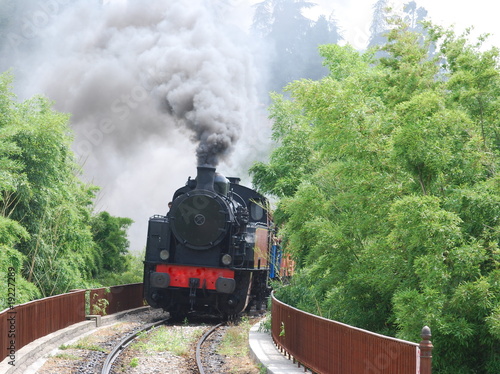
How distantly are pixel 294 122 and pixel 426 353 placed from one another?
17.7 meters

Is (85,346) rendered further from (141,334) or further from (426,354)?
(426,354)

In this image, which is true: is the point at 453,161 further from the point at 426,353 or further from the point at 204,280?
the point at 204,280

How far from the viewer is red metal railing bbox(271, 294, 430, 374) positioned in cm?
626

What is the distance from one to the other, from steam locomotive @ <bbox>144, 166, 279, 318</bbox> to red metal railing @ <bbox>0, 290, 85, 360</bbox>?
203cm

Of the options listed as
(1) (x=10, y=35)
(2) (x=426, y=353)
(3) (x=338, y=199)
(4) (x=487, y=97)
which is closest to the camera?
(2) (x=426, y=353)

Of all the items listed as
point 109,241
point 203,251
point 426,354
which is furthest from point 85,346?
point 109,241

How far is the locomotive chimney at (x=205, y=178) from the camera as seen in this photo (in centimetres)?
1638

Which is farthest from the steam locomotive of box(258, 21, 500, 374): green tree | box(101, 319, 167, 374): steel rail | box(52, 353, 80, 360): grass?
box(52, 353, 80, 360): grass

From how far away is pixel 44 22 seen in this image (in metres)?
64.6

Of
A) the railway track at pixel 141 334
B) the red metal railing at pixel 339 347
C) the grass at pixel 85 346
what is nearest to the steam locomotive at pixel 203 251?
the railway track at pixel 141 334

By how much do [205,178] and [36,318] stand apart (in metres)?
5.92

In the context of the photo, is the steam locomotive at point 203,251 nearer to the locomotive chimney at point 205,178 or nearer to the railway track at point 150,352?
the locomotive chimney at point 205,178

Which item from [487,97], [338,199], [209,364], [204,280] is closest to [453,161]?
[487,97]

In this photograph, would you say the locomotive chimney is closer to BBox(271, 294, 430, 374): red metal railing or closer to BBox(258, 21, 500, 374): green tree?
BBox(258, 21, 500, 374): green tree
